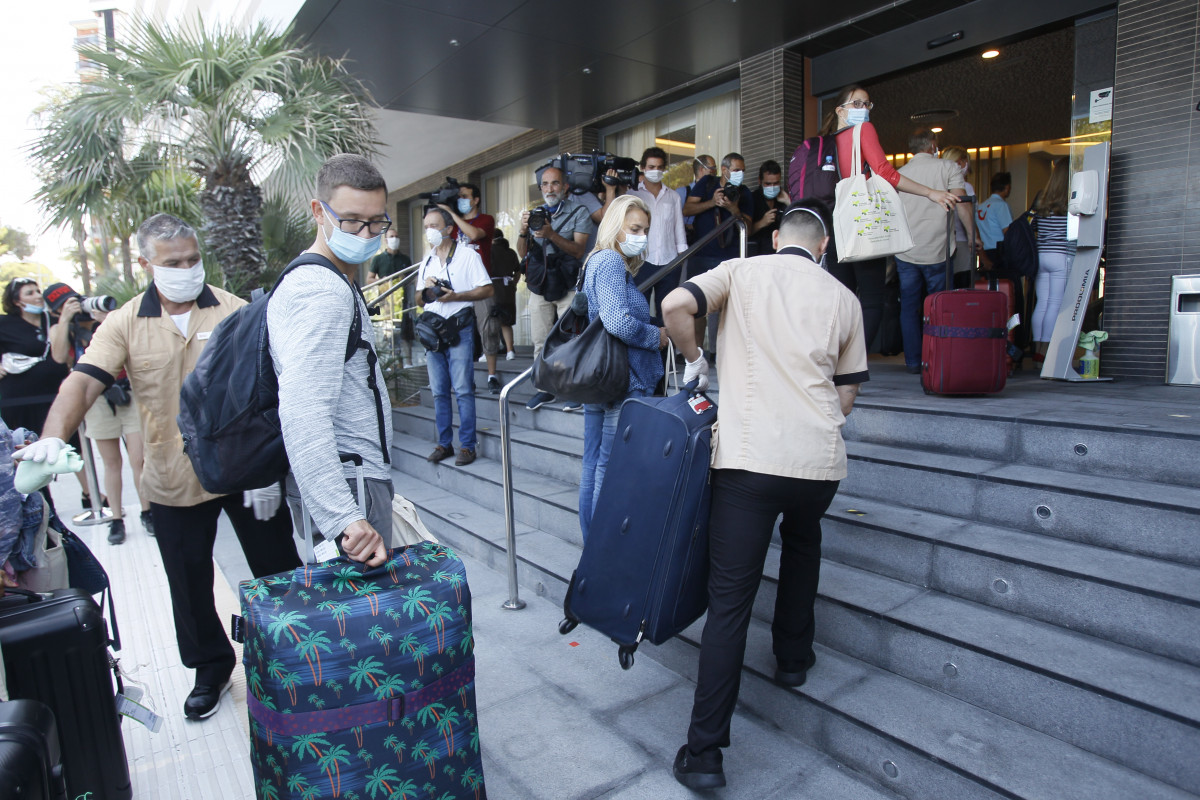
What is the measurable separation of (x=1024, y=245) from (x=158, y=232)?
224 inches

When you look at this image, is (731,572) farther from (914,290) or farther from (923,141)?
(923,141)

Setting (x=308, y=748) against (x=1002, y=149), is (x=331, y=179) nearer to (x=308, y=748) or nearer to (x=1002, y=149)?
(x=308, y=748)

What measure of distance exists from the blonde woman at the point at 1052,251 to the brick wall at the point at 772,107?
8.05 feet

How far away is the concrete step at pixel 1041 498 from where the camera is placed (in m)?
2.38

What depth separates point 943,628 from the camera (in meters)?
2.32

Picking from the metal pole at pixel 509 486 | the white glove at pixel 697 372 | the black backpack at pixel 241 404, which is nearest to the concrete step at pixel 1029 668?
the white glove at pixel 697 372

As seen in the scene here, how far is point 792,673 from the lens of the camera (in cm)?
240

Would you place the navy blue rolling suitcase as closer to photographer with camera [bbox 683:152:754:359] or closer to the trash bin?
photographer with camera [bbox 683:152:754:359]

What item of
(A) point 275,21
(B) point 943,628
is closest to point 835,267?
(B) point 943,628

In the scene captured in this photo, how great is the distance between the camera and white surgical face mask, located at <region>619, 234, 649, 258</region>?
10.3ft

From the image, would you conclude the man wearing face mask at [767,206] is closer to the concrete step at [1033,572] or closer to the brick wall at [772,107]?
the brick wall at [772,107]

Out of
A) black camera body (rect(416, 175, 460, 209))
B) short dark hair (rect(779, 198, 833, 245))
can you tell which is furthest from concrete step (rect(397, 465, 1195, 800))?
black camera body (rect(416, 175, 460, 209))

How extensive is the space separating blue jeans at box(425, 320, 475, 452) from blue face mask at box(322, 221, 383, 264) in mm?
3094

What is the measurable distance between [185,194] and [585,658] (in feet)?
22.7
